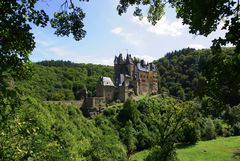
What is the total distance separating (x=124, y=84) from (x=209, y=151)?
2385 cm

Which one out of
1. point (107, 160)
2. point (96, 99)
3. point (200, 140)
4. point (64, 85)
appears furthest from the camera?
point (64, 85)

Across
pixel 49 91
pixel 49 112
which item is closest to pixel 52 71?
pixel 49 91

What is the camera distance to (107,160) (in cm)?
4844

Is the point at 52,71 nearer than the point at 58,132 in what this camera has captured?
No

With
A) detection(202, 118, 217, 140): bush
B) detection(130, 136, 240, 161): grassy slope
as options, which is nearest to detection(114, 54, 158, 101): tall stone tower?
detection(130, 136, 240, 161): grassy slope

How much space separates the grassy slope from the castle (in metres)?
14.1

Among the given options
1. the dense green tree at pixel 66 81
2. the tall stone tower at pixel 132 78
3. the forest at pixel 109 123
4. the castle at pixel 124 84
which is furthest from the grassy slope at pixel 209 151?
the dense green tree at pixel 66 81

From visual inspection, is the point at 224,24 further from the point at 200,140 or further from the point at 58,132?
the point at 200,140

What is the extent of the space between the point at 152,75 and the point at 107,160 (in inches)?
2215

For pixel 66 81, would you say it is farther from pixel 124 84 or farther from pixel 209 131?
pixel 209 131

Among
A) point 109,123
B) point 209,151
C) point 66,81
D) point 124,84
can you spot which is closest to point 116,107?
point 109,123

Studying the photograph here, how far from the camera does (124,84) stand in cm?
7681

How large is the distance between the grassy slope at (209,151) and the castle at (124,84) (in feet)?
46.1

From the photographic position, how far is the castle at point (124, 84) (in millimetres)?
69250
